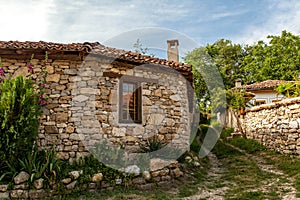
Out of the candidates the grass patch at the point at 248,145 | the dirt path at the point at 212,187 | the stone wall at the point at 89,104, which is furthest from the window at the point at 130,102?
the grass patch at the point at 248,145

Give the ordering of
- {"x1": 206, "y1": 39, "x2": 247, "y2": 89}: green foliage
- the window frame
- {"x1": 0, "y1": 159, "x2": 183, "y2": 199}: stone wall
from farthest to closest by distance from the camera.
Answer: {"x1": 206, "y1": 39, "x2": 247, "y2": 89}: green foliage
the window frame
{"x1": 0, "y1": 159, "x2": 183, "y2": 199}: stone wall

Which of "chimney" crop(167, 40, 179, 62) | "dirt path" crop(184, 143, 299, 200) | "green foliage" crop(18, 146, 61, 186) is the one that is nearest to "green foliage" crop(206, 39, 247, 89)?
"chimney" crop(167, 40, 179, 62)

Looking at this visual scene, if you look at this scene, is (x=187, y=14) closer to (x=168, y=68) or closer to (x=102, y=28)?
(x=168, y=68)

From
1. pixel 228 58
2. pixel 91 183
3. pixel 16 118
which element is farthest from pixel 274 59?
pixel 16 118

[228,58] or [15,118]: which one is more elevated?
[228,58]

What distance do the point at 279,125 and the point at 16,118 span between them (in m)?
8.46

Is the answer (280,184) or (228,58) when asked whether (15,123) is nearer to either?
(280,184)

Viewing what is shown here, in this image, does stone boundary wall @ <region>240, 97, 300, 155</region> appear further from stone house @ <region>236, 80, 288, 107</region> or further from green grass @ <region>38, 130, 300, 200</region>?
stone house @ <region>236, 80, 288, 107</region>

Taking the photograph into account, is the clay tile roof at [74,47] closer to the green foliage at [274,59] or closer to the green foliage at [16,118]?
the green foliage at [16,118]

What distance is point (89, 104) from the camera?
293 inches

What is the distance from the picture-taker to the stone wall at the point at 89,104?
7170mm

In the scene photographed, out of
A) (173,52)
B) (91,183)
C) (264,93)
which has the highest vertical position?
(173,52)

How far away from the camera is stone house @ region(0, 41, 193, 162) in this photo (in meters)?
7.16

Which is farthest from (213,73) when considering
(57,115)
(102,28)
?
(57,115)
